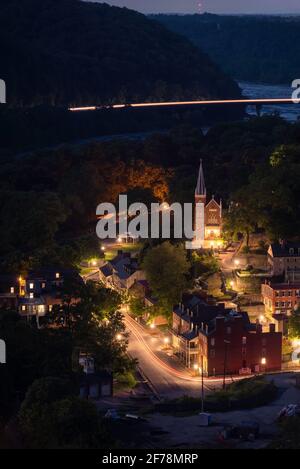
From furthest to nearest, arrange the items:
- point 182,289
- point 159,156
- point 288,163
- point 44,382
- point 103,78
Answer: point 103,78 < point 159,156 < point 288,163 < point 182,289 < point 44,382

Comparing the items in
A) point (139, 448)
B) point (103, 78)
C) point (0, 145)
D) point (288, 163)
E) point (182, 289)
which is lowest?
point (139, 448)

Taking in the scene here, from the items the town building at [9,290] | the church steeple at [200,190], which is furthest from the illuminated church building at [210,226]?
the town building at [9,290]

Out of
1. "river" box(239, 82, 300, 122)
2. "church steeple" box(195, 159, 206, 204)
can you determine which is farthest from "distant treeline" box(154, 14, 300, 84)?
"church steeple" box(195, 159, 206, 204)

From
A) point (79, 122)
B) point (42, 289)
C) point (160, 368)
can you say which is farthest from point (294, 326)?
point (79, 122)

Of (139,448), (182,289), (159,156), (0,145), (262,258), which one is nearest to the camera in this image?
(139,448)

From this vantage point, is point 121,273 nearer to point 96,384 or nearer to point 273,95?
point 96,384
